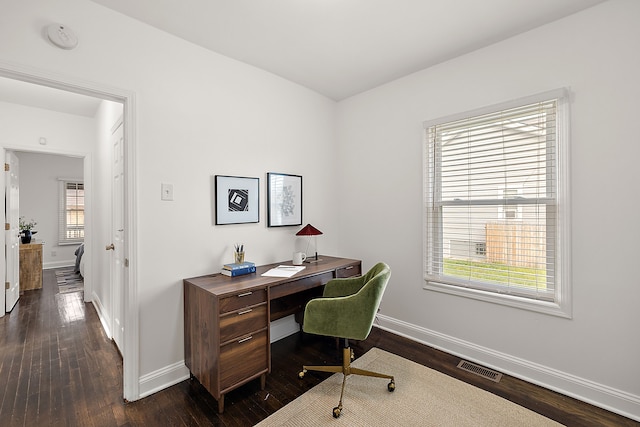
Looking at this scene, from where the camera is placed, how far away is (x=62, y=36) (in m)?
1.75

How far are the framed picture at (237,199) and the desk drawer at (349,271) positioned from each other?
3.01 ft

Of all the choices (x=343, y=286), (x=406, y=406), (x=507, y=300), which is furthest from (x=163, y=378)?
(x=507, y=300)

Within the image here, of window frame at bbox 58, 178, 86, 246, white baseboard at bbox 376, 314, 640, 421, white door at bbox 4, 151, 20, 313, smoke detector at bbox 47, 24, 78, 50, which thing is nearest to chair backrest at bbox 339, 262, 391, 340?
white baseboard at bbox 376, 314, 640, 421

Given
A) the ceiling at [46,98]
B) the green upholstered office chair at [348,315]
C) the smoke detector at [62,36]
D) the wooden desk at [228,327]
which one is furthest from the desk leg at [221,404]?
the ceiling at [46,98]

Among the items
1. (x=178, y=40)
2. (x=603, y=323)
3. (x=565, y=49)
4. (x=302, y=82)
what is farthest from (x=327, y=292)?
(x=565, y=49)

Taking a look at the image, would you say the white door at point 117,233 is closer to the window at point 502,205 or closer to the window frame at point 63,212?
the window at point 502,205

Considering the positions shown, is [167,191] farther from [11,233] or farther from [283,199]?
[11,233]

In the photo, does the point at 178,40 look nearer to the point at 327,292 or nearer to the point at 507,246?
the point at 327,292

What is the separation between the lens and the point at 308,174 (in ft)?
10.8

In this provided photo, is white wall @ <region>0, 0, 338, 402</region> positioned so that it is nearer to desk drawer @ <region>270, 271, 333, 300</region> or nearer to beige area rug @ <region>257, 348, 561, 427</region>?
desk drawer @ <region>270, 271, 333, 300</region>

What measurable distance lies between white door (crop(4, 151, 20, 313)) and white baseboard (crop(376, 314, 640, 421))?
15.5 feet

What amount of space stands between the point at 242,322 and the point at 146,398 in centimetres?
87

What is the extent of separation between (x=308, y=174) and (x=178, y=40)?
5.47 ft

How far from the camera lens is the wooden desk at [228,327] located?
74.2 inches
